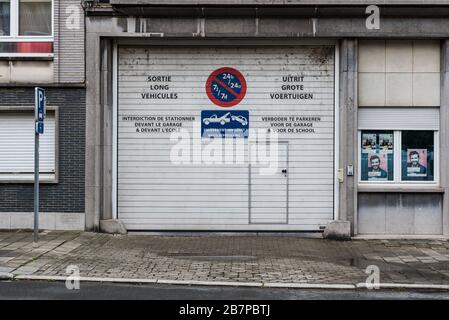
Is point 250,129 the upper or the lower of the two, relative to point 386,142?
upper

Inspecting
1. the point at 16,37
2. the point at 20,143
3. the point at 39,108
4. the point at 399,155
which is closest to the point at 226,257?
the point at 39,108

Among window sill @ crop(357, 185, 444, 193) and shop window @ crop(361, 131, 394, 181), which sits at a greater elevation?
shop window @ crop(361, 131, 394, 181)

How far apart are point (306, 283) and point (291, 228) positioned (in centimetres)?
520

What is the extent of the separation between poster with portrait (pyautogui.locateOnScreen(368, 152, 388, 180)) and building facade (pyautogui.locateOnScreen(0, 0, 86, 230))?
6.83 m

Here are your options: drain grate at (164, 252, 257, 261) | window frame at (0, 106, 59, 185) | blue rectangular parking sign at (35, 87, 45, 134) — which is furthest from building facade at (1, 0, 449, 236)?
drain grate at (164, 252, 257, 261)

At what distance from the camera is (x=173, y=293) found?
29.3ft

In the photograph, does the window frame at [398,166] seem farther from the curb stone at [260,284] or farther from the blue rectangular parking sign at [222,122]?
the curb stone at [260,284]

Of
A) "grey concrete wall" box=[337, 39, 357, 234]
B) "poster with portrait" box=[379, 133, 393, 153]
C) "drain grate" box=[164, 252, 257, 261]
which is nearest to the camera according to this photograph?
"drain grate" box=[164, 252, 257, 261]

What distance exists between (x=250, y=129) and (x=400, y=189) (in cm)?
379

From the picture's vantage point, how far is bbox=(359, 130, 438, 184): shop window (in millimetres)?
14797

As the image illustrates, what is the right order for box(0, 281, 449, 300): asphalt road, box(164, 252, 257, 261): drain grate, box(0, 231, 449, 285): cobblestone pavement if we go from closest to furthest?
box(0, 281, 449, 300): asphalt road → box(0, 231, 449, 285): cobblestone pavement → box(164, 252, 257, 261): drain grate

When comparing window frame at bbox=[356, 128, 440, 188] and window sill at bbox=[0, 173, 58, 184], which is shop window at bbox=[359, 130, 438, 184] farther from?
window sill at bbox=[0, 173, 58, 184]

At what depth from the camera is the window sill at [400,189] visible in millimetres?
14523

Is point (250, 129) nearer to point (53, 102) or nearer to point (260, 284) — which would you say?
point (53, 102)
